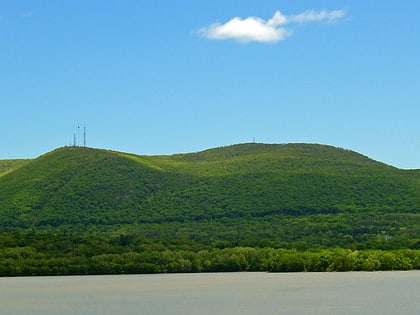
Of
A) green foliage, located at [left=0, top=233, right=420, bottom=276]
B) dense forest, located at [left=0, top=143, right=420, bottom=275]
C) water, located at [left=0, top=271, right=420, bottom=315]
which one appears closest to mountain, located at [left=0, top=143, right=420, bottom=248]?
dense forest, located at [left=0, top=143, right=420, bottom=275]

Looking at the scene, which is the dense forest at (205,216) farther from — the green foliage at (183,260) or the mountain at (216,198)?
the mountain at (216,198)

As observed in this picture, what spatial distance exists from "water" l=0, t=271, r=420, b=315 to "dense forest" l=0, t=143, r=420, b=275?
3.29 metres

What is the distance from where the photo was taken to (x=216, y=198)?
166500mm

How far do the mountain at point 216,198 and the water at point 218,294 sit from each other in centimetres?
4465

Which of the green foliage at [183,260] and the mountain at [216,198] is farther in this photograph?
the mountain at [216,198]

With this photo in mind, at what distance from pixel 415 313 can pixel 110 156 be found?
154 metres

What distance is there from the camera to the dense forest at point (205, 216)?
87562 millimetres

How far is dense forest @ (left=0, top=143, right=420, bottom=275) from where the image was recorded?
287ft

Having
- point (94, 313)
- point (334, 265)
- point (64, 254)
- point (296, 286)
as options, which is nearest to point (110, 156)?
point (64, 254)

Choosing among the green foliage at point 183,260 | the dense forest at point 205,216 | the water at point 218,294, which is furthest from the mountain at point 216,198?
the water at point 218,294

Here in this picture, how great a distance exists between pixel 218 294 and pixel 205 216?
94482 mm

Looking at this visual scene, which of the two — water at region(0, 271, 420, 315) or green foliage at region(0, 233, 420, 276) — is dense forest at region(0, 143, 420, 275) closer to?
green foliage at region(0, 233, 420, 276)

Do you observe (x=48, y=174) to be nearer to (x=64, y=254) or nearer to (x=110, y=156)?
(x=110, y=156)

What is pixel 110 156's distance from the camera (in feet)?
644
